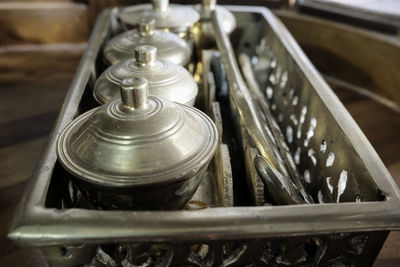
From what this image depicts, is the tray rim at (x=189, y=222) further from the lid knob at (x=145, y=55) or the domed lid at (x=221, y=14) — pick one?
the domed lid at (x=221, y=14)

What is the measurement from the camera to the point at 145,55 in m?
1.24

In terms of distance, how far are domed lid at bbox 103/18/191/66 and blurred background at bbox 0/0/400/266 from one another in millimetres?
849

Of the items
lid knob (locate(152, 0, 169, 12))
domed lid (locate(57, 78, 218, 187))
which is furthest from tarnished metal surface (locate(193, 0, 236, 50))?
domed lid (locate(57, 78, 218, 187))

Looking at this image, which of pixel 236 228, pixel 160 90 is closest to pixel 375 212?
pixel 236 228

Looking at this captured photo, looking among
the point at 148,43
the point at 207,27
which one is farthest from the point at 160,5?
the point at 148,43

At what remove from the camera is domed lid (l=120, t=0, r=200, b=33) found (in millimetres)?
1836

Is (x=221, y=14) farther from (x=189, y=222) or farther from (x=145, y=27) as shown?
(x=189, y=222)

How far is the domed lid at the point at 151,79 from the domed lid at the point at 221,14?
2.96ft

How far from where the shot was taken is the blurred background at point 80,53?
7.00 feet

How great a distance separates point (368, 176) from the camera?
99 cm

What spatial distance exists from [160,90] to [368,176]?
2.31 feet

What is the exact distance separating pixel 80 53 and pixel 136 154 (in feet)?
8.32

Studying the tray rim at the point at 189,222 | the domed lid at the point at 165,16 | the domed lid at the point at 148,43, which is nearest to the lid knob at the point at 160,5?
the domed lid at the point at 165,16

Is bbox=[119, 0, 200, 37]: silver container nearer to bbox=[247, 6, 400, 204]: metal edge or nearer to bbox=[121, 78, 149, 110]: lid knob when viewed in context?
bbox=[247, 6, 400, 204]: metal edge
